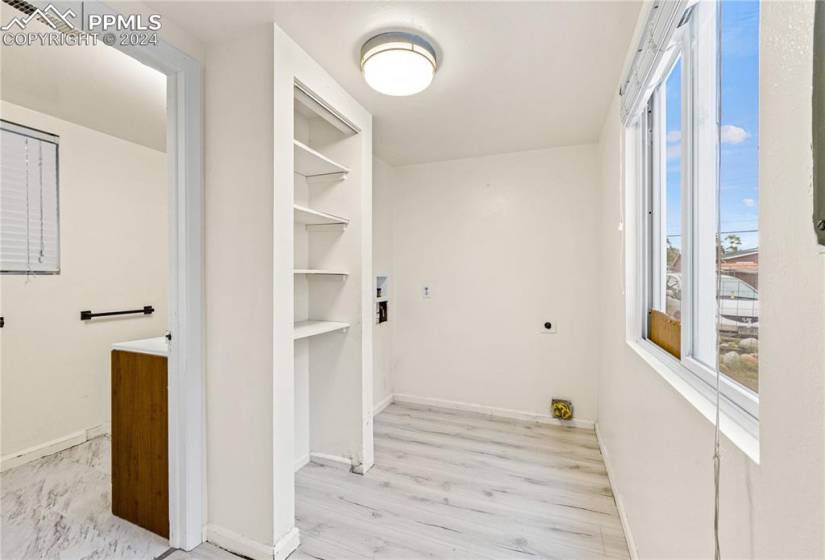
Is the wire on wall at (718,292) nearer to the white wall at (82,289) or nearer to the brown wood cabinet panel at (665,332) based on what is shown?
the brown wood cabinet panel at (665,332)

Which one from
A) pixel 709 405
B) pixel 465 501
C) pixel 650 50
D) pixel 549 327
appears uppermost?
pixel 650 50

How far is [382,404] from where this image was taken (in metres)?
3.52

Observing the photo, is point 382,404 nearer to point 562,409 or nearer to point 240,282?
point 562,409

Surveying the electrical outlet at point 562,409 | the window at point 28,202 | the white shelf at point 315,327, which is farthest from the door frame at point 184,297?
the electrical outlet at point 562,409

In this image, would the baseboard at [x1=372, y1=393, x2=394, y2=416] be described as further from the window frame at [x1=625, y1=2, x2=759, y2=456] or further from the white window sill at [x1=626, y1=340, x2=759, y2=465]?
the white window sill at [x1=626, y1=340, x2=759, y2=465]

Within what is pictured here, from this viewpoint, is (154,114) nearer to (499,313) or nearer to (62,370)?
(62,370)

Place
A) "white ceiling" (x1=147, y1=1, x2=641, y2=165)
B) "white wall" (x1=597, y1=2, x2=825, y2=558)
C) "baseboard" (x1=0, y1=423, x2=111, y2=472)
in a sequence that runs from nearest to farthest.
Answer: "white wall" (x1=597, y1=2, x2=825, y2=558) < "white ceiling" (x1=147, y1=1, x2=641, y2=165) < "baseboard" (x1=0, y1=423, x2=111, y2=472)

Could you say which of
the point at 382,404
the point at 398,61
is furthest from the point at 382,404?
the point at 398,61

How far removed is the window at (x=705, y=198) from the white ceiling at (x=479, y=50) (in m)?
0.44

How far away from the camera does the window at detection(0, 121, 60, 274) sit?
245 centimetres

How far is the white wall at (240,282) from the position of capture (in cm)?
166

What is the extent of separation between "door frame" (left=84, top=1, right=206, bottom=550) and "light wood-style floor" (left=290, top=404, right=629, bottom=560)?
0.58 meters

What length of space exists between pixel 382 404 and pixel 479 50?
2.97 meters

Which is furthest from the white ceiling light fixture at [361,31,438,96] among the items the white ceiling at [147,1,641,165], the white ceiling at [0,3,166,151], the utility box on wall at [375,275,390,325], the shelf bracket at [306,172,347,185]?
the utility box on wall at [375,275,390,325]
